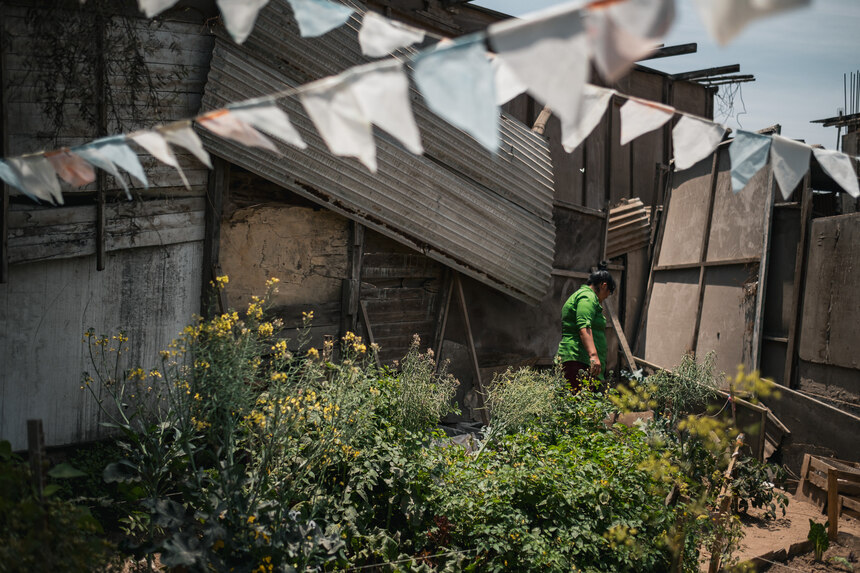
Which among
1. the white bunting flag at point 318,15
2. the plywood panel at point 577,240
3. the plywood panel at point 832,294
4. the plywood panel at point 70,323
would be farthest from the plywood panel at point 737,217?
the white bunting flag at point 318,15

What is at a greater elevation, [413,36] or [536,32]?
[413,36]

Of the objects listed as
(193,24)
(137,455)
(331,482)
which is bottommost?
→ (331,482)

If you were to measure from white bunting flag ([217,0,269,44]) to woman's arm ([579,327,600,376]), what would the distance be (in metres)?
4.21

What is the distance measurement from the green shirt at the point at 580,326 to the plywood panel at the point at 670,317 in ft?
7.67

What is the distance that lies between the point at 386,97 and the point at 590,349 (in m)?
4.41

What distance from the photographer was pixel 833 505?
4.82 metres

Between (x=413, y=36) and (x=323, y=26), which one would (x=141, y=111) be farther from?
(x=413, y=36)

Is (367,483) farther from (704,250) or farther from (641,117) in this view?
(704,250)

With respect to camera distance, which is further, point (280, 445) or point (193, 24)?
point (193, 24)

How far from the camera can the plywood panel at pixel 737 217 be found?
704 centimetres

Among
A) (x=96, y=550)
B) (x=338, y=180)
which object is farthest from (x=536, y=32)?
(x=338, y=180)

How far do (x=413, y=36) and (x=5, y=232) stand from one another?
2910mm

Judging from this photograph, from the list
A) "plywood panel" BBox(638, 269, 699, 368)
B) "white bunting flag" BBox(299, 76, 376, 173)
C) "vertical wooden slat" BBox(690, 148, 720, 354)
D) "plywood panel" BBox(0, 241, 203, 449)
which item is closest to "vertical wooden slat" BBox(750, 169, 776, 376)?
"vertical wooden slat" BBox(690, 148, 720, 354)

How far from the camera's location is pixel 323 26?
2.50 m
